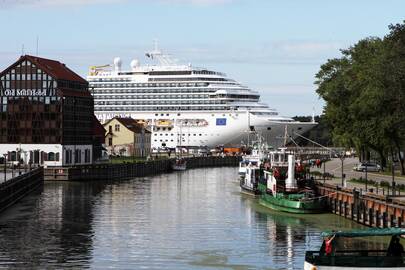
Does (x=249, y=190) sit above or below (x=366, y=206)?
above

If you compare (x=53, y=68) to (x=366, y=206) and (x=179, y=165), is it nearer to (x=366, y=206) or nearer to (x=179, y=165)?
(x=179, y=165)

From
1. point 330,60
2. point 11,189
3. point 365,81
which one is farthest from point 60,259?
point 330,60

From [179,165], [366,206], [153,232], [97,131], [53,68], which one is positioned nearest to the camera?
[153,232]

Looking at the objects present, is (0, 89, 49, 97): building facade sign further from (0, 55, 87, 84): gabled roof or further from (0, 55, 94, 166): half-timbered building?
(0, 55, 87, 84): gabled roof

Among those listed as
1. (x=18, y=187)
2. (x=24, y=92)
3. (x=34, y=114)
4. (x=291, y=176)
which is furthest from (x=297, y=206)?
(x=24, y=92)

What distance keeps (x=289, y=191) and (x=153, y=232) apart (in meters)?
20.3

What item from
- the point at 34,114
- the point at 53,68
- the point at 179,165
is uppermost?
the point at 53,68

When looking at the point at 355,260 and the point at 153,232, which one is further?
the point at 153,232

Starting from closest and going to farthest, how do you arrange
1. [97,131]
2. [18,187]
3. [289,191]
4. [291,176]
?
[289,191] → [291,176] → [18,187] → [97,131]

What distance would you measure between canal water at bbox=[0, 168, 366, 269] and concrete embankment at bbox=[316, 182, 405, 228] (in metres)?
1.29

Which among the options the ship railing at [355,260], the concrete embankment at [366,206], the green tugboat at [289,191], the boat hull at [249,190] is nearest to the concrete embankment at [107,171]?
the boat hull at [249,190]

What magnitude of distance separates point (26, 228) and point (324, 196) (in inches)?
1017

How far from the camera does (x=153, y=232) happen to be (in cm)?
6781

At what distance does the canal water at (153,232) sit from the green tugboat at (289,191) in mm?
1169
